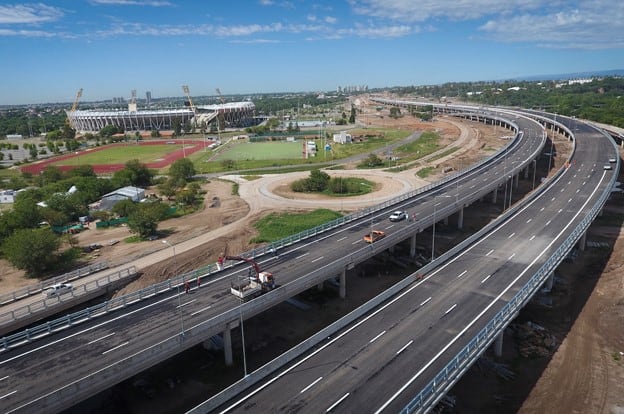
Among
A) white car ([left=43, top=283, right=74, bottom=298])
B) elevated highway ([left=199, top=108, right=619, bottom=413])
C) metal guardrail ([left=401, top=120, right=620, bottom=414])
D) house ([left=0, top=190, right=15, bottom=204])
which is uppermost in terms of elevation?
metal guardrail ([left=401, top=120, right=620, bottom=414])

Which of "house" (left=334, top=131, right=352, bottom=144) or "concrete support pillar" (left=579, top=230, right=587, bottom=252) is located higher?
"house" (left=334, top=131, right=352, bottom=144)

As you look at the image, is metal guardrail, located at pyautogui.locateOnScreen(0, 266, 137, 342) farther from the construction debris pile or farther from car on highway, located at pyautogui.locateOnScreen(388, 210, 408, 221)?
the construction debris pile

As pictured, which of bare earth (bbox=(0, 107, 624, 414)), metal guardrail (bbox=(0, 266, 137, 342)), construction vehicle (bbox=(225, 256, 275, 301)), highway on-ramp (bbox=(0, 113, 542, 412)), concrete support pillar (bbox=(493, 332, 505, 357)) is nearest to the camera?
highway on-ramp (bbox=(0, 113, 542, 412))

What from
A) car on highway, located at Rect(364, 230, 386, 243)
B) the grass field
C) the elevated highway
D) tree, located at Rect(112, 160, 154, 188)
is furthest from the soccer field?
the elevated highway

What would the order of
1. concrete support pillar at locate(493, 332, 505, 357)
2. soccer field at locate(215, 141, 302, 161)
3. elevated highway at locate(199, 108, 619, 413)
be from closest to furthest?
elevated highway at locate(199, 108, 619, 413) → concrete support pillar at locate(493, 332, 505, 357) → soccer field at locate(215, 141, 302, 161)

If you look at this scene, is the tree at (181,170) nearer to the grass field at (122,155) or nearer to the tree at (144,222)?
the tree at (144,222)

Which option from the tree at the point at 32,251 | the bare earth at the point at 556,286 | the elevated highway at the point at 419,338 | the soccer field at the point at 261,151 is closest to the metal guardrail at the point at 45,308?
the bare earth at the point at 556,286

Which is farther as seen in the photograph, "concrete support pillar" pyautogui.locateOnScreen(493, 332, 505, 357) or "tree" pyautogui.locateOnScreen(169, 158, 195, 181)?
"tree" pyautogui.locateOnScreen(169, 158, 195, 181)
